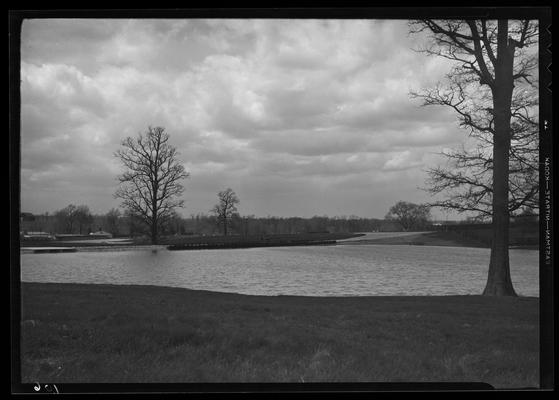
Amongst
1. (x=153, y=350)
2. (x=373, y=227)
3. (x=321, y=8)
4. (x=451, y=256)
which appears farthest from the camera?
(x=451, y=256)

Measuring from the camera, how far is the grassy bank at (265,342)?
527 centimetres

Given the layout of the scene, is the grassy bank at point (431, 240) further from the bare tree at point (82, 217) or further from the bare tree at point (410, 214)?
the bare tree at point (82, 217)

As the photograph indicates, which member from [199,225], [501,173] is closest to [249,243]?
[199,225]

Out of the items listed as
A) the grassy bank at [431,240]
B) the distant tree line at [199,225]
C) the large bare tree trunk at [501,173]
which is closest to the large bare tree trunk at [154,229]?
the distant tree line at [199,225]

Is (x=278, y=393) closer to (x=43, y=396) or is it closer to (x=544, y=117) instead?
(x=43, y=396)

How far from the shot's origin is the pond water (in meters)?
7.16

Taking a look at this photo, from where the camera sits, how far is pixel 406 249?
8.39 meters

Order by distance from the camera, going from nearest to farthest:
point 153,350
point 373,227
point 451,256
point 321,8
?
point 321,8
point 153,350
point 373,227
point 451,256

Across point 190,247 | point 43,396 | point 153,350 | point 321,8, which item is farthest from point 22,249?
point 321,8

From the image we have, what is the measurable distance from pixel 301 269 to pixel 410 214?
2324 mm

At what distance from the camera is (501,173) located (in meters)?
8.49

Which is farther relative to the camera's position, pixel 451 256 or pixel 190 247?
pixel 451 256

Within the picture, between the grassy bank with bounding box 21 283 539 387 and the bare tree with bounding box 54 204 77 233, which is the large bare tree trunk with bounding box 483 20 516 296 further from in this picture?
the bare tree with bounding box 54 204 77 233

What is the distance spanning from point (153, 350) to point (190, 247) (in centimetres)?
175
